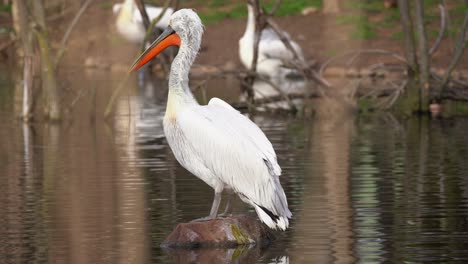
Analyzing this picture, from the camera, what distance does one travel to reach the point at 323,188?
11.4 metres

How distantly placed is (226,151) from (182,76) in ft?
2.70

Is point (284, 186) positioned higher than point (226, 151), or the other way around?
point (226, 151)

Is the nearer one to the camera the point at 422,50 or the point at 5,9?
the point at 422,50

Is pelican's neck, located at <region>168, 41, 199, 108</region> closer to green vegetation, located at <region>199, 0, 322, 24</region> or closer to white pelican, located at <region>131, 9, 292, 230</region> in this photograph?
white pelican, located at <region>131, 9, 292, 230</region>

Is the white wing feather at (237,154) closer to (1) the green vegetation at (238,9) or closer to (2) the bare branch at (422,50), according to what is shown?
(2) the bare branch at (422,50)

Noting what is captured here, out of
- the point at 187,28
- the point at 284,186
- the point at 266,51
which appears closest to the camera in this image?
the point at 187,28

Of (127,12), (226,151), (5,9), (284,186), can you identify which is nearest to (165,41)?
(226,151)

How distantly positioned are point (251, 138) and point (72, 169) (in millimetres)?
4991

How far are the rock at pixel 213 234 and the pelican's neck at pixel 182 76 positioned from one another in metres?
0.87

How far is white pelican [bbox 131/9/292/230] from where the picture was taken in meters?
8.51

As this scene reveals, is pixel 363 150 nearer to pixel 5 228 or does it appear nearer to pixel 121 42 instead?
pixel 5 228

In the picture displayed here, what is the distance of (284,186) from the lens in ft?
38.4

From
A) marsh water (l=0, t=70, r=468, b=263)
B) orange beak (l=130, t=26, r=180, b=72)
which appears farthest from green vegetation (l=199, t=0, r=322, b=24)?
orange beak (l=130, t=26, r=180, b=72)

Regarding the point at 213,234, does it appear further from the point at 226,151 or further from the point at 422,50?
the point at 422,50
